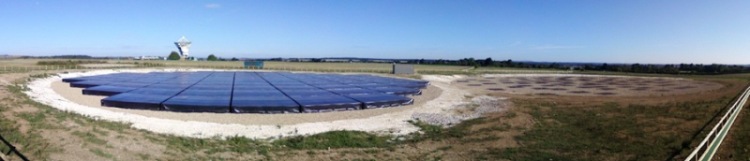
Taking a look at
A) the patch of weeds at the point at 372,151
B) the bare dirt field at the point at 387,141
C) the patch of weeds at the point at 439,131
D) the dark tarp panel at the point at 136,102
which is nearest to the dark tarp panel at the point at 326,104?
the bare dirt field at the point at 387,141

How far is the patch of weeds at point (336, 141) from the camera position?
15008 millimetres

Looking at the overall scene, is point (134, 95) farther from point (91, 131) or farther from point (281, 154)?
point (281, 154)

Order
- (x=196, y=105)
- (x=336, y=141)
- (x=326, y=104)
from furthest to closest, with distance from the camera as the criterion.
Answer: (x=326, y=104), (x=196, y=105), (x=336, y=141)

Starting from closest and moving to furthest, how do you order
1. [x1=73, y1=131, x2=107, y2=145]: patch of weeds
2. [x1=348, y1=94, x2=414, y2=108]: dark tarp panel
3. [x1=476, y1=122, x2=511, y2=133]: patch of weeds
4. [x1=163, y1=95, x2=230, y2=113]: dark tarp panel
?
[x1=73, y1=131, x2=107, y2=145]: patch of weeds
[x1=476, y1=122, x2=511, y2=133]: patch of weeds
[x1=163, y1=95, x2=230, y2=113]: dark tarp panel
[x1=348, y1=94, x2=414, y2=108]: dark tarp panel

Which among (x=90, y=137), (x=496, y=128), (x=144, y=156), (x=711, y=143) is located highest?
(x=711, y=143)

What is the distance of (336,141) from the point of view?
1563 centimetres

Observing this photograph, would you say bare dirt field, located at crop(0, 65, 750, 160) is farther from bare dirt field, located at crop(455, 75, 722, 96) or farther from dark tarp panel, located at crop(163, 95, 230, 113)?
bare dirt field, located at crop(455, 75, 722, 96)

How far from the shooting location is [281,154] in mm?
13516

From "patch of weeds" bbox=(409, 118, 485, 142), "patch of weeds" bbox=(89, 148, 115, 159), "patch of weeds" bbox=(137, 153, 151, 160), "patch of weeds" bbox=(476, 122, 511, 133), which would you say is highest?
"patch of weeds" bbox=(89, 148, 115, 159)

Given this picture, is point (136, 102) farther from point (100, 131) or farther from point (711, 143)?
point (711, 143)

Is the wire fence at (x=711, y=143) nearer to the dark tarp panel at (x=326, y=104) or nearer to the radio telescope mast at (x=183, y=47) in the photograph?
the dark tarp panel at (x=326, y=104)

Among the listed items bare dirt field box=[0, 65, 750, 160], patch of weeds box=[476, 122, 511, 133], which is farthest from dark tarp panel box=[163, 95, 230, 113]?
patch of weeds box=[476, 122, 511, 133]

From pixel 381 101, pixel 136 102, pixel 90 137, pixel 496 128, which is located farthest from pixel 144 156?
pixel 381 101

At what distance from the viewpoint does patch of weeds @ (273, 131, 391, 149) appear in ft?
49.2
